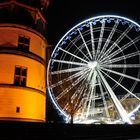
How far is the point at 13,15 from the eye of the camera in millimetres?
24906

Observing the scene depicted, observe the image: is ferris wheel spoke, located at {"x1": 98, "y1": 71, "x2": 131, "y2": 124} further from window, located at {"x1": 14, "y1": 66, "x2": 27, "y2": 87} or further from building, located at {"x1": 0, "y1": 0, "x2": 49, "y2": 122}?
window, located at {"x1": 14, "y1": 66, "x2": 27, "y2": 87}

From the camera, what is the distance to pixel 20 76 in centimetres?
2345

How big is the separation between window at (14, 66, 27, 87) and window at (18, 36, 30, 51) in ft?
6.15

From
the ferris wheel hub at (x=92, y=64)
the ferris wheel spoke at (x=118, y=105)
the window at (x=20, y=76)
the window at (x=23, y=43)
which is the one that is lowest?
the ferris wheel spoke at (x=118, y=105)

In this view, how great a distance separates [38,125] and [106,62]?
15684 mm

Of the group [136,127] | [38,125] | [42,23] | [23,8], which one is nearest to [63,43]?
[42,23]

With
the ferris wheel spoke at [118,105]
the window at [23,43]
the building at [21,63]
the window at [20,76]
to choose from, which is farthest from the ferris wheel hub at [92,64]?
the window at [20,76]

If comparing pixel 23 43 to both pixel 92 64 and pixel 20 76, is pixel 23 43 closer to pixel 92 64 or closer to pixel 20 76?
pixel 20 76

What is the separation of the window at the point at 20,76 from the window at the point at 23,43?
1875 mm

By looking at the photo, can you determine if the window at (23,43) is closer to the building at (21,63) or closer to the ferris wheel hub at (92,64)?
the building at (21,63)

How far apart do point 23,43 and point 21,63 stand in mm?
2050

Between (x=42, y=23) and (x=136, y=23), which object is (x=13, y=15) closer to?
(x=42, y=23)

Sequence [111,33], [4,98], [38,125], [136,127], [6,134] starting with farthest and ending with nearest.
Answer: [111,33]
[4,98]
[136,127]
[38,125]
[6,134]

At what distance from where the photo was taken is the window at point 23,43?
24378 millimetres
